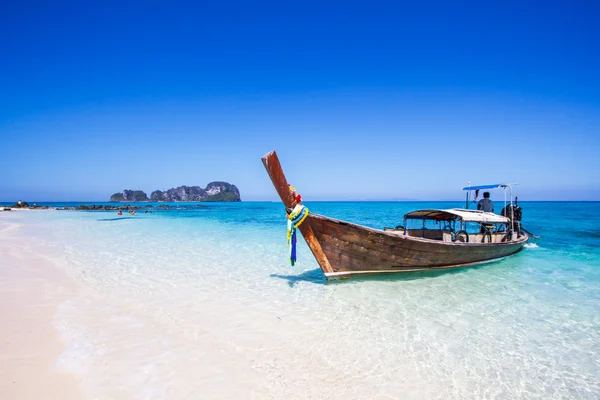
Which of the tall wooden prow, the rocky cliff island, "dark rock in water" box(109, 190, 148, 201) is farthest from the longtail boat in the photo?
"dark rock in water" box(109, 190, 148, 201)

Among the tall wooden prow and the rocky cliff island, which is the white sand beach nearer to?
the tall wooden prow

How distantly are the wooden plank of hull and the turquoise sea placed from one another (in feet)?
1.24

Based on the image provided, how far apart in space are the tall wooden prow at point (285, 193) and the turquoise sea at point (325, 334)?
2.53 feet

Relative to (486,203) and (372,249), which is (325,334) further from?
(486,203)

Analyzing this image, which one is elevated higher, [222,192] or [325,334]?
[222,192]

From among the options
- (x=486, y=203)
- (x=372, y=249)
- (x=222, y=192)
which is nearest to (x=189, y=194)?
(x=222, y=192)

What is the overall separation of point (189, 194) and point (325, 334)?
168 metres

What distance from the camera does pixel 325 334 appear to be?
A: 504 cm

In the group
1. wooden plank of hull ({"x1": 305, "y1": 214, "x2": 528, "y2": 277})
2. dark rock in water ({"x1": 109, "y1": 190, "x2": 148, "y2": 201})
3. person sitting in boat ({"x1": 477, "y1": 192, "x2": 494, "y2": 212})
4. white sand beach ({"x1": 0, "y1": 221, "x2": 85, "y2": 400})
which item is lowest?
white sand beach ({"x1": 0, "y1": 221, "x2": 85, "y2": 400})

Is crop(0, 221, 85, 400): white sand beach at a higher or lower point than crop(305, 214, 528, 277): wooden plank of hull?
lower

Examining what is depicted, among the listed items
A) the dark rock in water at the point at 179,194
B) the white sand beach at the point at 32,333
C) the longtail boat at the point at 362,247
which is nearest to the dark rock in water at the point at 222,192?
the dark rock in water at the point at 179,194

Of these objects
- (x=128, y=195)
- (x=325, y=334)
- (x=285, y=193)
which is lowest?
(x=325, y=334)

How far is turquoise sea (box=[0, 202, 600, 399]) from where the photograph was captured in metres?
3.68

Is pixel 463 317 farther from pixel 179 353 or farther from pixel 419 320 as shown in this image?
pixel 179 353
